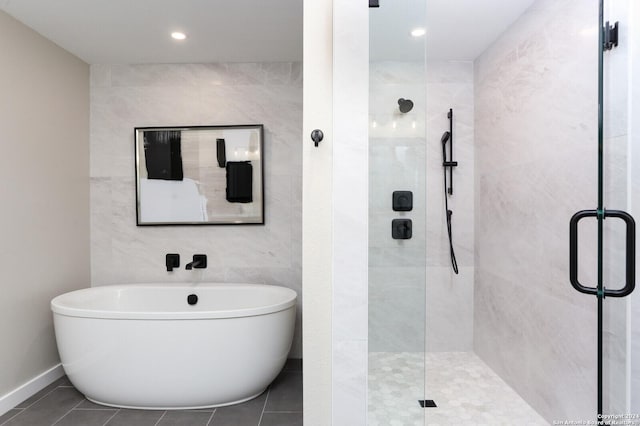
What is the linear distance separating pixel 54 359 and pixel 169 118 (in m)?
1.96

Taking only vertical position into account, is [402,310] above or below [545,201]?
below

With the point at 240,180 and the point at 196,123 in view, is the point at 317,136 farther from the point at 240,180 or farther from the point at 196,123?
the point at 196,123

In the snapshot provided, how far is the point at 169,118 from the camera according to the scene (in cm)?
286

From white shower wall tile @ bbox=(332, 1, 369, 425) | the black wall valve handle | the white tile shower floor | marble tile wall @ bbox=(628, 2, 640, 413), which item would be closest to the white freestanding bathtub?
white shower wall tile @ bbox=(332, 1, 369, 425)

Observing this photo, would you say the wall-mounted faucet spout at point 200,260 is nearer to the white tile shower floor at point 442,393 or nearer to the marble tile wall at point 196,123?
the marble tile wall at point 196,123

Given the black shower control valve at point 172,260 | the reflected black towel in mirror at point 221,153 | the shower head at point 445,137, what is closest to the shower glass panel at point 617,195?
the shower head at point 445,137

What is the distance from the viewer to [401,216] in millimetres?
1309

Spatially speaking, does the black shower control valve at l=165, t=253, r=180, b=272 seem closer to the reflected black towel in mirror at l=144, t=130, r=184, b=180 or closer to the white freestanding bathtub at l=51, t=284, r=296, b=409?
the reflected black towel in mirror at l=144, t=130, r=184, b=180

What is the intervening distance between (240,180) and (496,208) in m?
1.91

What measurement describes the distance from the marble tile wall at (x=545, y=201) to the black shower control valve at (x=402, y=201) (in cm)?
69

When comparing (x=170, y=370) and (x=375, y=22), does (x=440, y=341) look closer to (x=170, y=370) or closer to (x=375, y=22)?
(x=170, y=370)

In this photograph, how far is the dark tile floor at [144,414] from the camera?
1960 millimetres

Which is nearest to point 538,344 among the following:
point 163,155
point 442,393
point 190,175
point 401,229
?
point 442,393

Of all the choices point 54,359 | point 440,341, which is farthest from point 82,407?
point 440,341
